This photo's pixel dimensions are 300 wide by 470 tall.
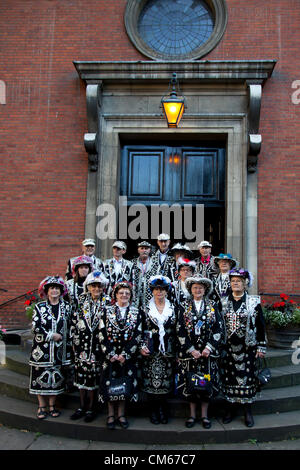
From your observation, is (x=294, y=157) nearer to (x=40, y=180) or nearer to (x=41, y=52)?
(x=40, y=180)

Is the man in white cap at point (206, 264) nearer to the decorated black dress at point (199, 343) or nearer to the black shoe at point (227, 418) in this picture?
the decorated black dress at point (199, 343)

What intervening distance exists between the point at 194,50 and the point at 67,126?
331 cm

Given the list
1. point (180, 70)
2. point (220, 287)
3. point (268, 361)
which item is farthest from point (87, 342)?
point (180, 70)

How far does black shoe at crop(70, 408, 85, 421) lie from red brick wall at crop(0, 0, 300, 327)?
376 centimetres

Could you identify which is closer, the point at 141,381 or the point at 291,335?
the point at 141,381

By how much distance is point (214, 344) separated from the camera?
14.5ft

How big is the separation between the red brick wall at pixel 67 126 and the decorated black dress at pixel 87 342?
11.1 feet

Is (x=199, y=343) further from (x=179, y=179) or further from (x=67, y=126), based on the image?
(x=67, y=126)

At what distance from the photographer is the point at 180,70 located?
26.1 ft

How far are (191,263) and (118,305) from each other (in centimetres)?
124

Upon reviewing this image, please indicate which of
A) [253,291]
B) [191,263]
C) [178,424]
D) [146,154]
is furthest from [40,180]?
[178,424]
